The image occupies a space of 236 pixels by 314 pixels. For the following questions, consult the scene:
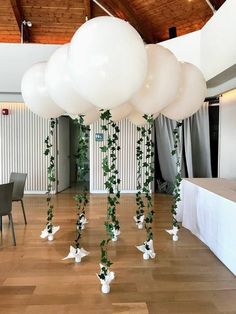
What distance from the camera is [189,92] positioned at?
3105 millimetres

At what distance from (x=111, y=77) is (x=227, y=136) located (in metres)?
4.57

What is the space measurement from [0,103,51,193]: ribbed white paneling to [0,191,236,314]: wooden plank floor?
3.33 meters

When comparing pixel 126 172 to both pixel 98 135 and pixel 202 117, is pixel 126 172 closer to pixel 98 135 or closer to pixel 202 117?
pixel 98 135

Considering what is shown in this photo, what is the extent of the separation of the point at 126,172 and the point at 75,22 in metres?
4.29

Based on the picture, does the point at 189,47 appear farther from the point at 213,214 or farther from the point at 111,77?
the point at 111,77

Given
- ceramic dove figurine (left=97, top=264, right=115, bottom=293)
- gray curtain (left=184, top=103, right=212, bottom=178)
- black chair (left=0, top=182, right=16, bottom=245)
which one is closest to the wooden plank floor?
ceramic dove figurine (left=97, top=264, right=115, bottom=293)

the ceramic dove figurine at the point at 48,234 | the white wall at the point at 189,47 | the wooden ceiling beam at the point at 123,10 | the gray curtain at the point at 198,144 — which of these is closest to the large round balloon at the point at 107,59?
the ceramic dove figurine at the point at 48,234

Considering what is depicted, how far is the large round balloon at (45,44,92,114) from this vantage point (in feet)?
8.81

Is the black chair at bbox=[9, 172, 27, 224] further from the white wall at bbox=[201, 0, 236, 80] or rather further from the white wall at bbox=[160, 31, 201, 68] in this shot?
the white wall at bbox=[160, 31, 201, 68]

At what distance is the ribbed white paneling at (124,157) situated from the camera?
8.24 metres

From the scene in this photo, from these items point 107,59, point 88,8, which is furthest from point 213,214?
point 88,8

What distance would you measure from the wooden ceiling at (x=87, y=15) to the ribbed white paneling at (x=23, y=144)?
7.11 feet

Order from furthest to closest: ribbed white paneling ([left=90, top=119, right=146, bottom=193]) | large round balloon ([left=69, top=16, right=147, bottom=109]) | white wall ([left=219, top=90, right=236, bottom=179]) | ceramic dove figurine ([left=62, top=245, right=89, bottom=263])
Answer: ribbed white paneling ([left=90, top=119, right=146, bottom=193])
white wall ([left=219, top=90, right=236, bottom=179])
ceramic dove figurine ([left=62, top=245, right=89, bottom=263])
large round balloon ([left=69, top=16, right=147, bottom=109])

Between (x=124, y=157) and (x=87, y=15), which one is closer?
(x=87, y=15)
